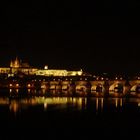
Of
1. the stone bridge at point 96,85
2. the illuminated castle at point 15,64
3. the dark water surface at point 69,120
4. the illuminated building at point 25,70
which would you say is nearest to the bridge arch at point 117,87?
the stone bridge at point 96,85

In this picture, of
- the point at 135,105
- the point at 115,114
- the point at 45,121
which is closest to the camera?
the point at 45,121

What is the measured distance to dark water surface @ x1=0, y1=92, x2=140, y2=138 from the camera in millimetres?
20172

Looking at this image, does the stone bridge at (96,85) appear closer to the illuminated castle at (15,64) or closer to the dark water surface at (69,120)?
the dark water surface at (69,120)

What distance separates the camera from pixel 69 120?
2392 cm

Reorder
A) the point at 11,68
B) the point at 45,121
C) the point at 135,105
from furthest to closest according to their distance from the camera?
the point at 11,68 → the point at 135,105 → the point at 45,121

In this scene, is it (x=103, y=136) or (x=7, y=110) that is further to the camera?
(x=7, y=110)

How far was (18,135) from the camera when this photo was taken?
1938 centimetres

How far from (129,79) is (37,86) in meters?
11.6

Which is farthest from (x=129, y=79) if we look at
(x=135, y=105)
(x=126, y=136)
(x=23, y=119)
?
(x=126, y=136)

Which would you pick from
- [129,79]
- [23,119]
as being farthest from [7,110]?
[129,79]

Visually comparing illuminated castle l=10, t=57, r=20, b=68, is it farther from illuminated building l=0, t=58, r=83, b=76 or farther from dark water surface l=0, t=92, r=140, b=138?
dark water surface l=0, t=92, r=140, b=138

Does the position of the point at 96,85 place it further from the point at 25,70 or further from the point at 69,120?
the point at 25,70

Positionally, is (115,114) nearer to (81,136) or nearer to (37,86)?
(81,136)

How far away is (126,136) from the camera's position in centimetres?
1919
